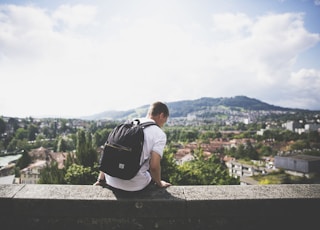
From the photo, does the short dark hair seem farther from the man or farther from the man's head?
the man

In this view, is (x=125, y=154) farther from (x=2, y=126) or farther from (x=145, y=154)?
(x=2, y=126)

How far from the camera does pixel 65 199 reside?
223 cm

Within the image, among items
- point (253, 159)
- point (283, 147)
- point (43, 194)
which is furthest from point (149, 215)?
point (283, 147)

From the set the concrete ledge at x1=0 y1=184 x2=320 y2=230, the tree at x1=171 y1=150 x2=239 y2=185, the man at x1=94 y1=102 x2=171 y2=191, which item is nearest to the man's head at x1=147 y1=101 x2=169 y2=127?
the man at x1=94 y1=102 x2=171 y2=191

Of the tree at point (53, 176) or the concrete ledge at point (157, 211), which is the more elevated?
the concrete ledge at point (157, 211)

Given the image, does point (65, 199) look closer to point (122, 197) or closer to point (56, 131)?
point (122, 197)

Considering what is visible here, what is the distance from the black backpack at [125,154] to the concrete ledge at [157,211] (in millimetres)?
246

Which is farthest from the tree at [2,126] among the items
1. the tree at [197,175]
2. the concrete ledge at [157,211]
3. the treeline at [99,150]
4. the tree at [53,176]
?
the concrete ledge at [157,211]

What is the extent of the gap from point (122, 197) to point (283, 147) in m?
96.8

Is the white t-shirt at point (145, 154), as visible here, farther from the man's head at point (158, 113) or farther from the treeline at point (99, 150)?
the treeline at point (99, 150)

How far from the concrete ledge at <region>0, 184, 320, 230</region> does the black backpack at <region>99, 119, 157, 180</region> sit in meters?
0.25

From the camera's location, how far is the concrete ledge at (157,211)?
2.22 metres

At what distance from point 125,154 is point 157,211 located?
2.03 feet

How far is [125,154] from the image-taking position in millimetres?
2354
